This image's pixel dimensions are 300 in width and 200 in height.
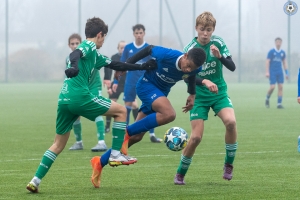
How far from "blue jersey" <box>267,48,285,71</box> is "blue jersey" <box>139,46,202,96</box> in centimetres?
1791

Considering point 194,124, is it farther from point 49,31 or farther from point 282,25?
point 49,31

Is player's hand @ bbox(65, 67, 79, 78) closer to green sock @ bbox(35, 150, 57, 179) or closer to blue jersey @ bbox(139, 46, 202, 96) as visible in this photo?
green sock @ bbox(35, 150, 57, 179)

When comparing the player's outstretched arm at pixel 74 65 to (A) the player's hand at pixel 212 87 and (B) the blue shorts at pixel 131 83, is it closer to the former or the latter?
(A) the player's hand at pixel 212 87

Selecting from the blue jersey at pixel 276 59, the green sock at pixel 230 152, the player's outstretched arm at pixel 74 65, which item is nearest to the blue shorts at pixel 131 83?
the green sock at pixel 230 152

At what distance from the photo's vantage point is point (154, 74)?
9.12 meters

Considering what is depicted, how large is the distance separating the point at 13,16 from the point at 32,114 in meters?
34.4

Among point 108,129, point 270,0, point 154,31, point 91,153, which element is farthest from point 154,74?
point 154,31

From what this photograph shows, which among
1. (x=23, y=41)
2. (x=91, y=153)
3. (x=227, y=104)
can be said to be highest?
(x=23, y=41)

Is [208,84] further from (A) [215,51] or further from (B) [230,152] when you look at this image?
(B) [230,152]

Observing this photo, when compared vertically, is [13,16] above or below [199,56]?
above

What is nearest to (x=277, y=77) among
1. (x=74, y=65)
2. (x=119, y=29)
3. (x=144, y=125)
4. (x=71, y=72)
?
(x=144, y=125)

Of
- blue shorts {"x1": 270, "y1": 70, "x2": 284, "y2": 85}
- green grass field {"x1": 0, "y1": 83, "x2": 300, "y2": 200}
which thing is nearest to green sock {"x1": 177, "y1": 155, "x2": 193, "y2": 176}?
green grass field {"x1": 0, "y1": 83, "x2": 300, "y2": 200}

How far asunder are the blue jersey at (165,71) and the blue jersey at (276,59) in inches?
705

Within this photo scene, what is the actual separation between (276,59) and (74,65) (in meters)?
19.8
